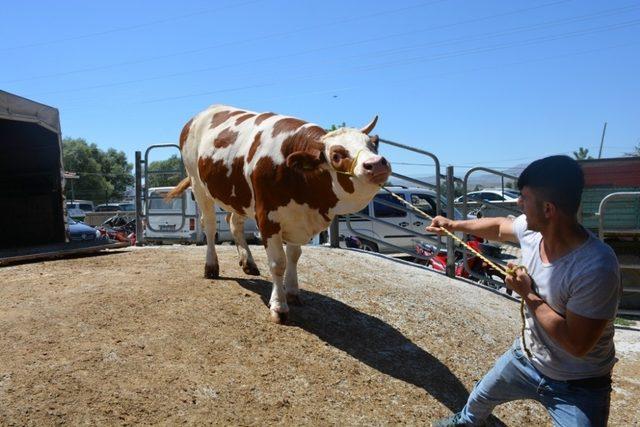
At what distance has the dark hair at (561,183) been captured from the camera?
2.71 meters

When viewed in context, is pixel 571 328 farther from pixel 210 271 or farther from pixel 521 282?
pixel 210 271

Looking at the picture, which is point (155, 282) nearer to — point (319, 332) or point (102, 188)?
point (319, 332)

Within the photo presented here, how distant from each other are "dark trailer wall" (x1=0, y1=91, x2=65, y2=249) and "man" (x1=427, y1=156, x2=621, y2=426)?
8156 mm

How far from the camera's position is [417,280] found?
24.1 feet

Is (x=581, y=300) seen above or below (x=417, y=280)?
above

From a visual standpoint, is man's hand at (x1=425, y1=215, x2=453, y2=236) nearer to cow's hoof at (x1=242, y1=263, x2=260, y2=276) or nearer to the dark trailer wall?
cow's hoof at (x1=242, y1=263, x2=260, y2=276)

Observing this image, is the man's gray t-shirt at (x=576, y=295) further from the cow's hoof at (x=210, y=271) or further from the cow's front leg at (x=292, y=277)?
the cow's hoof at (x=210, y=271)

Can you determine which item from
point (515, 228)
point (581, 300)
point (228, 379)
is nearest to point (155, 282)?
point (228, 379)

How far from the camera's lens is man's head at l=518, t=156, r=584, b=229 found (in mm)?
2709

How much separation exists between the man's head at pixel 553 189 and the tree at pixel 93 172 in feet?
184

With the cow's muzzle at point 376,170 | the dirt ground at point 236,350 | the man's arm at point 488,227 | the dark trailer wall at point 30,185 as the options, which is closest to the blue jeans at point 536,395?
the man's arm at point 488,227

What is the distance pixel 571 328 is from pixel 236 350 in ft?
8.76

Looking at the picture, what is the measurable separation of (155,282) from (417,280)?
336 cm

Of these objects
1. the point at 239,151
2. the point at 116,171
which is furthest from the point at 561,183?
the point at 116,171
